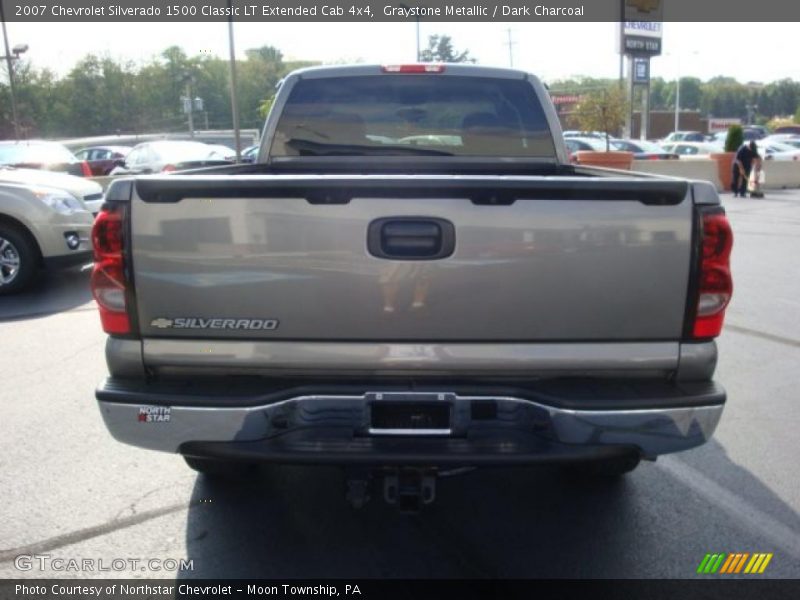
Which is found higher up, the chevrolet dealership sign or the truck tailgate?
→ the chevrolet dealership sign

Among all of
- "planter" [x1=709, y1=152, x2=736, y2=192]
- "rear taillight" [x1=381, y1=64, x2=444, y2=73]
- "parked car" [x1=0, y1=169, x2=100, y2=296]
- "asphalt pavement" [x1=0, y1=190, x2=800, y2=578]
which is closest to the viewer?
"asphalt pavement" [x1=0, y1=190, x2=800, y2=578]

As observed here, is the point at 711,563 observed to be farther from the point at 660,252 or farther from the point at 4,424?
the point at 4,424

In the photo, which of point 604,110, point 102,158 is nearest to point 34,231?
point 102,158

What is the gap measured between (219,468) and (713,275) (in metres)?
2.46

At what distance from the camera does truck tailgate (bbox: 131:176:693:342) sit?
107 inches

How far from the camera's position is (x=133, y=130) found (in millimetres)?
54125

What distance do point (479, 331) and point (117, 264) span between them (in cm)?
138

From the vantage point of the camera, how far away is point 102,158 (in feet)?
83.3

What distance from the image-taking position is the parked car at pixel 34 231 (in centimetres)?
854

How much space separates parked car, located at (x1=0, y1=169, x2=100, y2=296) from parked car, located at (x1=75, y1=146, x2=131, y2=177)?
50.5ft

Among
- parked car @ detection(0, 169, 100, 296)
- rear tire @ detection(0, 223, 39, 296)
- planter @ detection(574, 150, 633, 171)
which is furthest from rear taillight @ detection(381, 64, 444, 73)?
planter @ detection(574, 150, 633, 171)

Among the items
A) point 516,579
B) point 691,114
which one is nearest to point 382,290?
point 516,579

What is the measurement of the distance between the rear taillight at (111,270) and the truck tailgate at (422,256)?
77 millimetres
